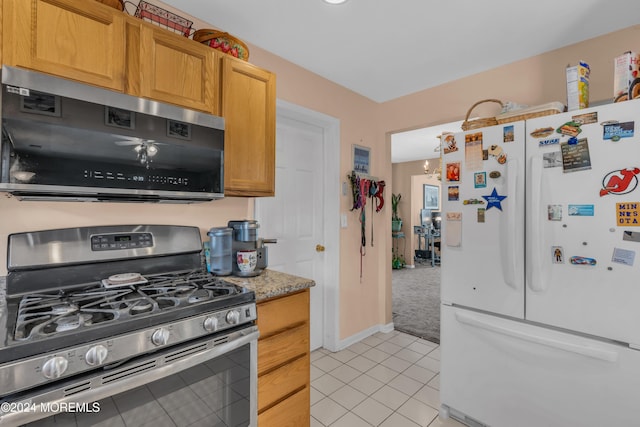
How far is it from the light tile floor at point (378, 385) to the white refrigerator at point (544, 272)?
22 cm

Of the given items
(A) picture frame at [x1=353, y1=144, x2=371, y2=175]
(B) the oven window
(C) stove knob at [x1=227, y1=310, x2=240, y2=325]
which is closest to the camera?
(B) the oven window

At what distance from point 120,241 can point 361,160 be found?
226 centimetres

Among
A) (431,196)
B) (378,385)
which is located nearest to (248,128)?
(378,385)

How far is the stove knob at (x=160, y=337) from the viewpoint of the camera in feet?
3.38

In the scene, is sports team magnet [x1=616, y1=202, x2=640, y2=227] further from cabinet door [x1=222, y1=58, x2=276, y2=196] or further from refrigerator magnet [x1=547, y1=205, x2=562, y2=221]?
cabinet door [x1=222, y1=58, x2=276, y2=196]

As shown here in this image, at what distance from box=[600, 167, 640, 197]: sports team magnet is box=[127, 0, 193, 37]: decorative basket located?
7.46 ft

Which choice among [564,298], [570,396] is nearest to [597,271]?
[564,298]

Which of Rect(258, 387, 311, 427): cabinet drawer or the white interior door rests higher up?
the white interior door

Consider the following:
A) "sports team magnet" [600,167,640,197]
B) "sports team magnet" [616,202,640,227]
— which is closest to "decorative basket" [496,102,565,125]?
"sports team magnet" [600,167,640,197]

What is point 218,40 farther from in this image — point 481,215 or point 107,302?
point 481,215

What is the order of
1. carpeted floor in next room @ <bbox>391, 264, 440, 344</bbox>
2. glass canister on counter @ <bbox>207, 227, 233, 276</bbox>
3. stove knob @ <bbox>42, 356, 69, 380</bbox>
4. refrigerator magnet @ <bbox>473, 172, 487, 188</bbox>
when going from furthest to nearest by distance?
carpeted floor in next room @ <bbox>391, 264, 440, 344</bbox> → refrigerator magnet @ <bbox>473, 172, 487, 188</bbox> → glass canister on counter @ <bbox>207, 227, 233, 276</bbox> → stove knob @ <bbox>42, 356, 69, 380</bbox>

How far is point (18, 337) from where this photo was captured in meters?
0.86

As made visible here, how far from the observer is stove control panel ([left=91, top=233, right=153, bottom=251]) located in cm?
144

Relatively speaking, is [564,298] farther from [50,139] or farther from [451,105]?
[50,139]
